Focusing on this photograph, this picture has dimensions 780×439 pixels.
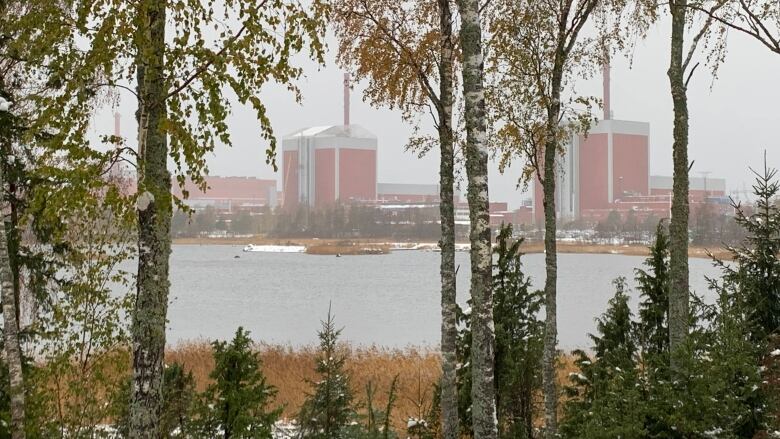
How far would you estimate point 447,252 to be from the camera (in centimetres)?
1054

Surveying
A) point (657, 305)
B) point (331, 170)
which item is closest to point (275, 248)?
point (331, 170)

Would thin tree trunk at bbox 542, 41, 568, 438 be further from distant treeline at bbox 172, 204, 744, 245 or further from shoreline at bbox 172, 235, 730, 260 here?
distant treeline at bbox 172, 204, 744, 245

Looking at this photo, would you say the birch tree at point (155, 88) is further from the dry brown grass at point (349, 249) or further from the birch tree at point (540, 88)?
the dry brown grass at point (349, 249)

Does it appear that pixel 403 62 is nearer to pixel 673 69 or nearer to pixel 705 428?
pixel 673 69

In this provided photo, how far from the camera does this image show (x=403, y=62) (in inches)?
441

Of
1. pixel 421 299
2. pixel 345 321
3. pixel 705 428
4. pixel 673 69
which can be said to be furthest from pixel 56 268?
pixel 421 299

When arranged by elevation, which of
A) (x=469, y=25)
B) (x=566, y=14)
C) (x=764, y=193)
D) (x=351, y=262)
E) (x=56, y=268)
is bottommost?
(x=351, y=262)

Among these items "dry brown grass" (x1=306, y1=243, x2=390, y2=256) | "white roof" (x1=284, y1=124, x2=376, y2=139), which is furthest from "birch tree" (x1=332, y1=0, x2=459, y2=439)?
"white roof" (x1=284, y1=124, x2=376, y2=139)

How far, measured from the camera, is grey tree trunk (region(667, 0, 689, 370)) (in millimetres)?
9891

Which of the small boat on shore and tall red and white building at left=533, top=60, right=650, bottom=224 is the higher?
tall red and white building at left=533, top=60, right=650, bottom=224

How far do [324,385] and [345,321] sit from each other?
25.8 m

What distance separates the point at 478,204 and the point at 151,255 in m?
3.05

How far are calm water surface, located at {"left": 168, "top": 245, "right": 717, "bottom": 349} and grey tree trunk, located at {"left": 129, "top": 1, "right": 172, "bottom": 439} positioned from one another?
17.4 meters

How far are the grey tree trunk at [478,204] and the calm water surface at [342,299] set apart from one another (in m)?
17.2
